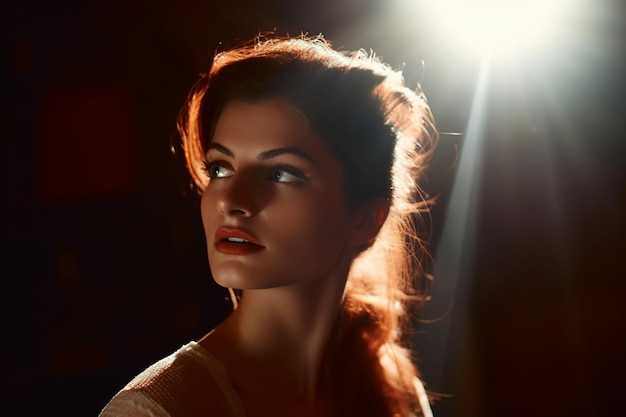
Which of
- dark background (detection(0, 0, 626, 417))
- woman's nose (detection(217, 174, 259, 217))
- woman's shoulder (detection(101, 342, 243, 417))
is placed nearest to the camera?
woman's shoulder (detection(101, 342, 243, 417))

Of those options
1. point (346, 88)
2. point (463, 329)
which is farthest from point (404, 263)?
point (463, 329)

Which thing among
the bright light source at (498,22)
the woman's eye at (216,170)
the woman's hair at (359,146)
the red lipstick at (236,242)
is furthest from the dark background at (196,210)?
the red lipstick at (236,242)

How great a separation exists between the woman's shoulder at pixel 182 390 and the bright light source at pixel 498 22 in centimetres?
140

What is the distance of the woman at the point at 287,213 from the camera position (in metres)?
1.29

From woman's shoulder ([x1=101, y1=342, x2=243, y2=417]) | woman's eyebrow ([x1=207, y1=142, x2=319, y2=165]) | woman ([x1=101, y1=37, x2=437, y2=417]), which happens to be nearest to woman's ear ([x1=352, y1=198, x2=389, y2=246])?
woman ([x1=101, y1=37, x2=437, y2=417])

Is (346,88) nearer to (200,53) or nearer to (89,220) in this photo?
(200,53)

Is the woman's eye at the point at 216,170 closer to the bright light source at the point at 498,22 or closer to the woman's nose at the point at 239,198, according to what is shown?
the woman's nose at the point at 239,198

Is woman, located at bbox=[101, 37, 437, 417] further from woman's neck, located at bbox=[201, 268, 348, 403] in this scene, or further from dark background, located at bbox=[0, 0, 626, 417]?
dark background, located at bbox=[0, 0, 626, 417]

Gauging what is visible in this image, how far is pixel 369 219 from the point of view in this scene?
1.49 metres

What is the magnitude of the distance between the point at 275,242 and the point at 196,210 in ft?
4.83

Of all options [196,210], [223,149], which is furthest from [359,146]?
[196,210]

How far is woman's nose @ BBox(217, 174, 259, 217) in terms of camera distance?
50.3 inches

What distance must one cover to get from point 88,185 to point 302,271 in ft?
4.98

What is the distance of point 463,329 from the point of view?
2.80 meters
